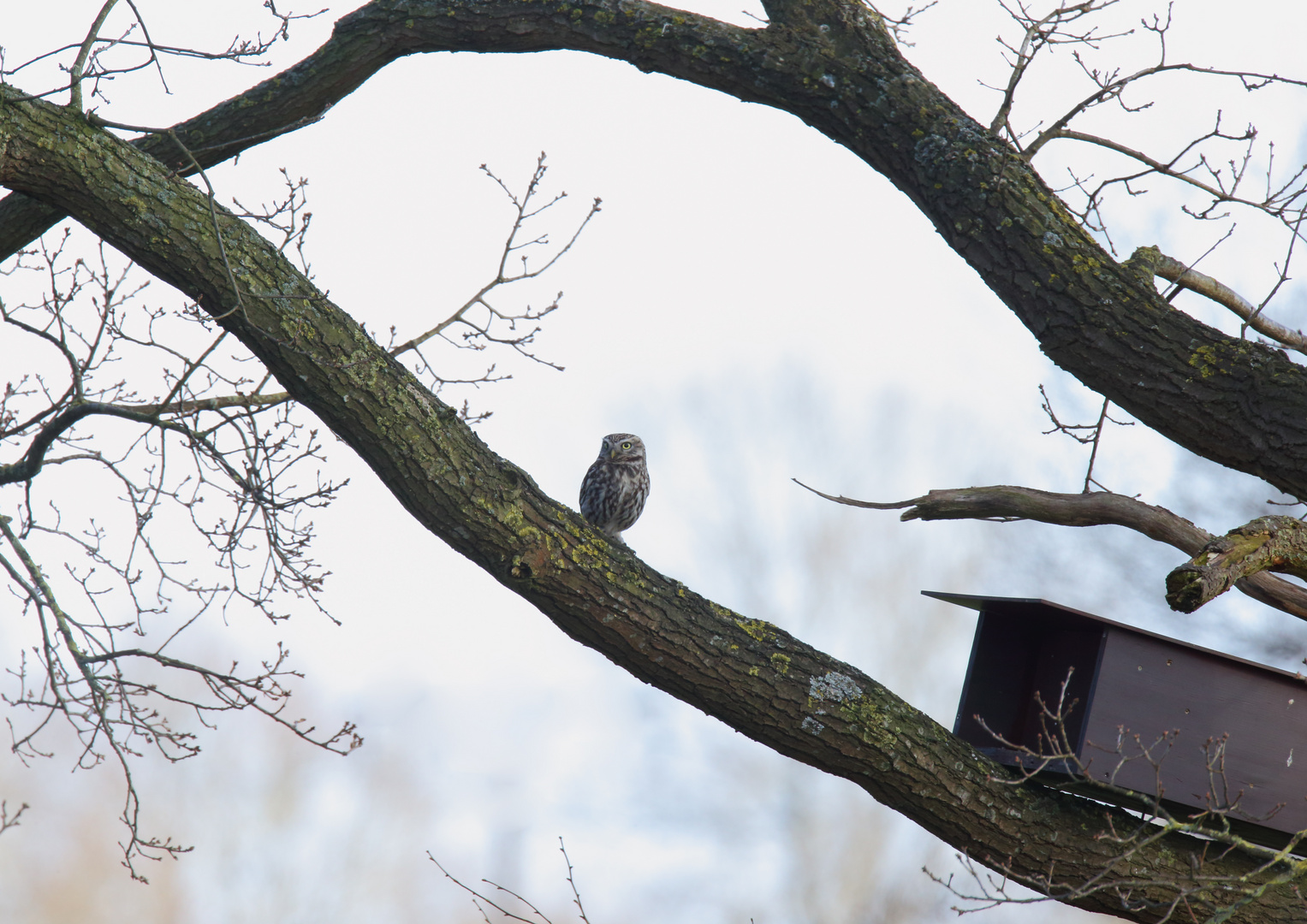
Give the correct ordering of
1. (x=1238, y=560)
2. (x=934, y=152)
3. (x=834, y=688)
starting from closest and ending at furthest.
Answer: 1. (x=1238, y=560)
2. (x=834, y=688)
3. (x=934, y=152)

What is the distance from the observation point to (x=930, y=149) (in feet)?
9.98

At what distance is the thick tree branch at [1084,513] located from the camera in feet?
9.48

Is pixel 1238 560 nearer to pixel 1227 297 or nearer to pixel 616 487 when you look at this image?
pixel 1227 297

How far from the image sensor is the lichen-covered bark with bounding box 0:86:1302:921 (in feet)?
8.69

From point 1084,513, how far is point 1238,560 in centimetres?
69

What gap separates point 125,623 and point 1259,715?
11.0 feet

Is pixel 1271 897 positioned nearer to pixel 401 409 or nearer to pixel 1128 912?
pixel 1128 912

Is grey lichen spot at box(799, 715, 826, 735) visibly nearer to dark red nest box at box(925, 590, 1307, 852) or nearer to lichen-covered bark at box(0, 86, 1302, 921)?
lichen-covered bark at box(0, 86, 1302, 921)

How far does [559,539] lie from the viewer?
2.75m

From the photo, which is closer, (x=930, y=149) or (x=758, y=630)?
(x=758, y=630)

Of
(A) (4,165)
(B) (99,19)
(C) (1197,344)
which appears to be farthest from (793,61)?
(A) (4,165)

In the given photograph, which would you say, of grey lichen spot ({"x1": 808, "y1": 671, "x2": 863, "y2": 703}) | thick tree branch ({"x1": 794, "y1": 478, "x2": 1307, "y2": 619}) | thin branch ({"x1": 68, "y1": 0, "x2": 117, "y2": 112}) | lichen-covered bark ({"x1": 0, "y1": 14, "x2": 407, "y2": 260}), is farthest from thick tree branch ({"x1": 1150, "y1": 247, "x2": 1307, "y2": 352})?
thin branch ({"x1": 68, "y1": 0, "x2": 117, "y2": 112})

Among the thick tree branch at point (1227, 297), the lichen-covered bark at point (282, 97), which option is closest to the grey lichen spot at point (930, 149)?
the thick tree branch at point (1227, 297)

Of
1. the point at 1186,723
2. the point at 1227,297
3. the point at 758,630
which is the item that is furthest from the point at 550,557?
the point at 1227,297
